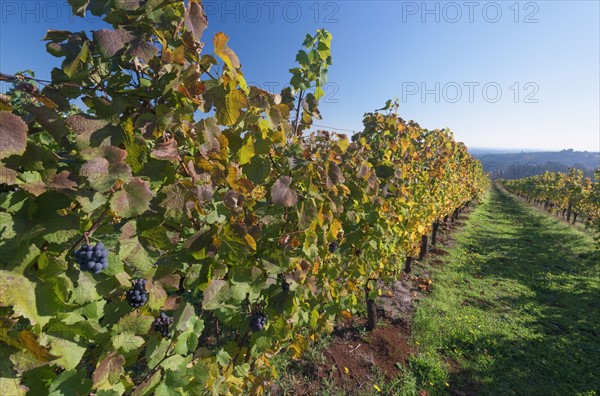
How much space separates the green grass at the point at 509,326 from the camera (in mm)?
4469

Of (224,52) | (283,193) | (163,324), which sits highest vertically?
(224,52)

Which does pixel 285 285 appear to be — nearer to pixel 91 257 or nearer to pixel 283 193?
pixel 283 193

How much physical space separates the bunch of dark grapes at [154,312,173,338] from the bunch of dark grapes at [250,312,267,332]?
26.9 inches

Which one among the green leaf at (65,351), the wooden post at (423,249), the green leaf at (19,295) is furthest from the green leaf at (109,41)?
the wooden post at (423,249)

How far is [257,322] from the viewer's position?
2154 mm

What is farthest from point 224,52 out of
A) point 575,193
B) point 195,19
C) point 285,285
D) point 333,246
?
point 575,193

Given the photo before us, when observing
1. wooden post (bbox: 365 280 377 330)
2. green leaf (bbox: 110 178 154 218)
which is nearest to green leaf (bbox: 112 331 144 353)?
green leaf (bbox: 110 178 154 218)

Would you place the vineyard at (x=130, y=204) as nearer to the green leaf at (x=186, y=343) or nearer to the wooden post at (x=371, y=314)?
the green leaf at (x=186, y=343)

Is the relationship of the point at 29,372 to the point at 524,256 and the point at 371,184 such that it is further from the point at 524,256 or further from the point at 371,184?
the point at 524,256

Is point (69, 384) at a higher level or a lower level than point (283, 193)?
lower

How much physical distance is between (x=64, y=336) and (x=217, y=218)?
77cm

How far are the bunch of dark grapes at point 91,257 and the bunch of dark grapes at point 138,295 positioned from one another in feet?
1.13

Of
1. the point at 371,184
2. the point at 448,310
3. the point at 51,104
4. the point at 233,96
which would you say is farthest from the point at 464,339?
the point at 51,104

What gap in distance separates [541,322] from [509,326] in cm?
106
